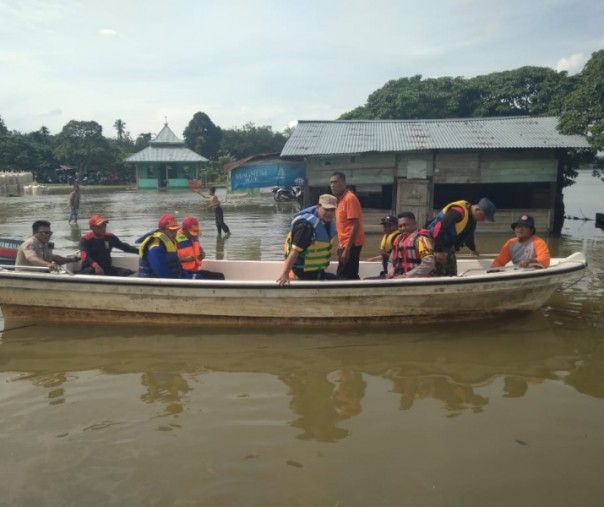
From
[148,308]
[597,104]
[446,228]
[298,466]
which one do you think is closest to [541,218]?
[597,104]

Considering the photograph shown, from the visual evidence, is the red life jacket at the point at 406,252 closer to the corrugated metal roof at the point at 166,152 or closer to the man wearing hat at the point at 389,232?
the man wearing hat at the point at 389,232

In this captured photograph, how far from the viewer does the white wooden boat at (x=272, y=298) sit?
17.1 feet

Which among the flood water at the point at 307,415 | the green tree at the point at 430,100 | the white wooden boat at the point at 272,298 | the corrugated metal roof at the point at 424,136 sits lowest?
the flood water at the point at 307,415

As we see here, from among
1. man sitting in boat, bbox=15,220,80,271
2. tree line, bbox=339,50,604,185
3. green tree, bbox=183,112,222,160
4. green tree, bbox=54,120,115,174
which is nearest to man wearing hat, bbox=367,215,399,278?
man sitting in boat, bbox=15,220,80,271

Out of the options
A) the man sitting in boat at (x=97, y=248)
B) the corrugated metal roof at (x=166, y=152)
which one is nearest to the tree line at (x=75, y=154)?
the corrugated metal roof at (x=166, y=152)

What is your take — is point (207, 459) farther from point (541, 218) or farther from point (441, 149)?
point (541, 218)

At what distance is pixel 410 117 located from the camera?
28328mm

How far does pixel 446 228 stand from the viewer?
518 centimetres

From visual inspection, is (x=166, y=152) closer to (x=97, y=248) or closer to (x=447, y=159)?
(x=447, y=159)

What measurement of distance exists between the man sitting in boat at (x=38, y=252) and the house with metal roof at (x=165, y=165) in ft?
103

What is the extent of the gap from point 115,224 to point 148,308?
40.5 ft

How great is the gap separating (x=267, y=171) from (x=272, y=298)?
14.4m

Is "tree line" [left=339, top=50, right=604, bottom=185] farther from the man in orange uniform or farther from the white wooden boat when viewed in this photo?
the man in orange uniform

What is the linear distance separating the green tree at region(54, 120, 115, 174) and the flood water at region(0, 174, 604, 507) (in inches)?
1625
